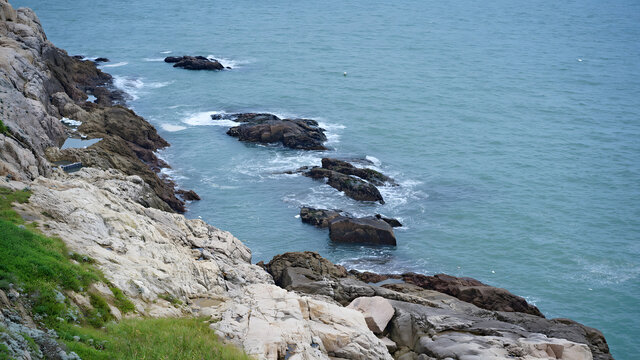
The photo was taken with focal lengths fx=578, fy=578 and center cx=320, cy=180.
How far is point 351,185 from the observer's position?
5312 cm

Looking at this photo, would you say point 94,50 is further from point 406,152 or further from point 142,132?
point 406,152

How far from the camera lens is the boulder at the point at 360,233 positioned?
45406 millimetres

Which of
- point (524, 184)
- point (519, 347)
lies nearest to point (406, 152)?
point (524, 184)

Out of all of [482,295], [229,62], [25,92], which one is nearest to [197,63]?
[229,62]

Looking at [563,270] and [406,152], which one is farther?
[406,152]

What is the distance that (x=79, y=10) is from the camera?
140 meters

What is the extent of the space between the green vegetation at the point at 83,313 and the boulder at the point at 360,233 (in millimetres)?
24965

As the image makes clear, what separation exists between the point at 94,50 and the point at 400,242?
8014 cm

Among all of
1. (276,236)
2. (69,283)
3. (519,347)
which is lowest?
(276,236)

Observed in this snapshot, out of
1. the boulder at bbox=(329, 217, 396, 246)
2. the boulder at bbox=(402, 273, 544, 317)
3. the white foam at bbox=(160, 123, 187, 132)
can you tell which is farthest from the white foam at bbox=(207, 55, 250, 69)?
the boulder at bbox=(402, 273, 544, 317)

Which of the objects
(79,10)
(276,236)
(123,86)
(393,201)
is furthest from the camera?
(79,10)

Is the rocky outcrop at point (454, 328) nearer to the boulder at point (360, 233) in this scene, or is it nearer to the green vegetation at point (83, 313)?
the green vegetation at point (83, 313)

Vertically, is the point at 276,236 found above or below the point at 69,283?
below

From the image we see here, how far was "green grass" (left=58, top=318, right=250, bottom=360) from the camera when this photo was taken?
16891mm
